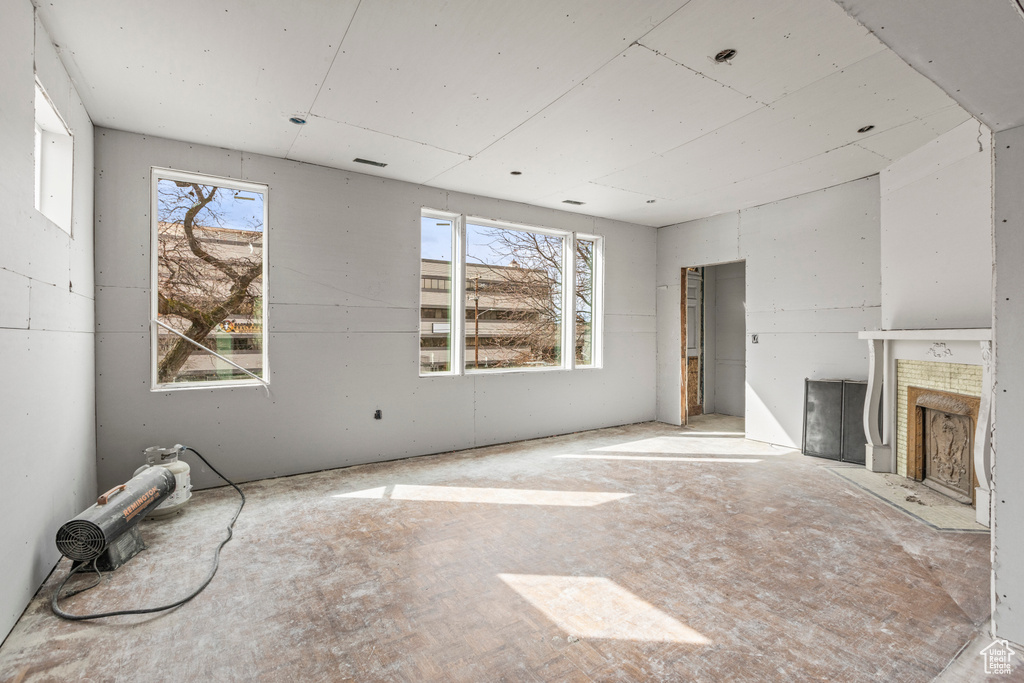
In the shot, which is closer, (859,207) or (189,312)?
(189,312)

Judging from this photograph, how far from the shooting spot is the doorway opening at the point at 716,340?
8.22 metres

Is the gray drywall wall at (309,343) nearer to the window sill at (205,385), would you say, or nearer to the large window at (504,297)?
the window sill at (205,385)

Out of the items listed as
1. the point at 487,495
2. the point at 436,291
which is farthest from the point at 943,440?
the point at 436,291

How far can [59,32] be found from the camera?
8.77 feet

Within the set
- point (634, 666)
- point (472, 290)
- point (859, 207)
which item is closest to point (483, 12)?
point (634, 666)

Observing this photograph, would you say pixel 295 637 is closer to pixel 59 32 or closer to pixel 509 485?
pixel 509 485

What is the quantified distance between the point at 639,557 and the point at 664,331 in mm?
4881

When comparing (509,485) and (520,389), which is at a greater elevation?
(520,389)

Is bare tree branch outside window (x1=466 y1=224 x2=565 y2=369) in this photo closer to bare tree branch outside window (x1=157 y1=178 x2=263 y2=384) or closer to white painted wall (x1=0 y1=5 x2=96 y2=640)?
bare tree branch outside window (x1=157 y1=178 x2=263 y2=384)

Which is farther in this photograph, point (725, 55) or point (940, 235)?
point (940, 235)

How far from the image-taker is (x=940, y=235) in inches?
164

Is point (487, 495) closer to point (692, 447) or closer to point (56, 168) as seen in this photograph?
point (692, 447)

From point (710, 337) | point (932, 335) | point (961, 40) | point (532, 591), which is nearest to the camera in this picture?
point (961, 40)

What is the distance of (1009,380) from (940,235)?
2764 millimetres
